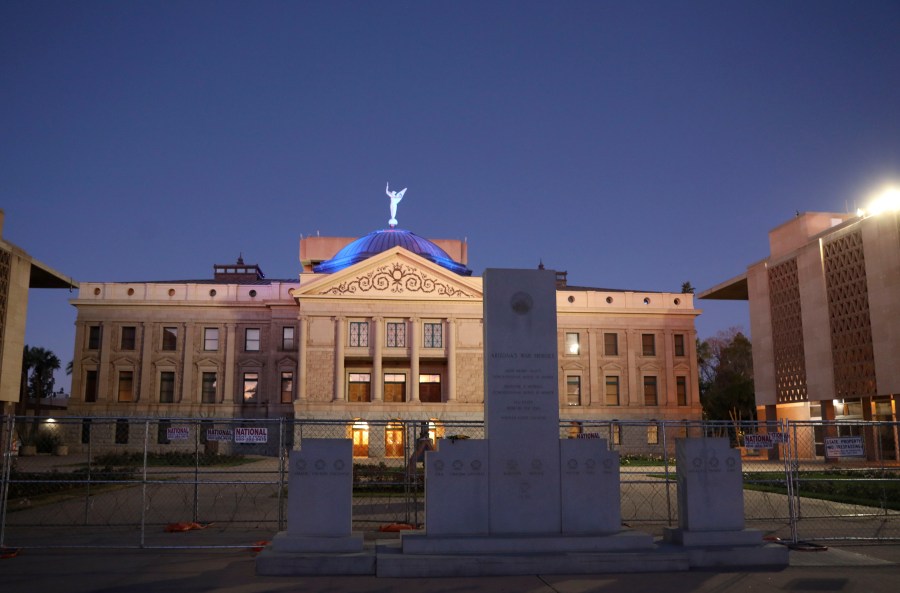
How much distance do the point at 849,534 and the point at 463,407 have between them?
40102mm

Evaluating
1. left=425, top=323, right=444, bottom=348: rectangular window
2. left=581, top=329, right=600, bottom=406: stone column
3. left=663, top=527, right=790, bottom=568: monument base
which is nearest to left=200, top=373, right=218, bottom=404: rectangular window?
left=425, top=323, right=444, bottom=348: rectangular window

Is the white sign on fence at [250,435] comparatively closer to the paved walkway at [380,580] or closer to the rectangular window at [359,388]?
the paved walkway at [380,580]

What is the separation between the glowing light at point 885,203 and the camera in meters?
35.4

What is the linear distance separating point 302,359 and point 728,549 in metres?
44.8

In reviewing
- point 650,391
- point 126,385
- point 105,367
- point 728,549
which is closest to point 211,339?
point 126,385

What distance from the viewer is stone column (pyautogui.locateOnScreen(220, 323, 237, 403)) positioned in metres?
58.0

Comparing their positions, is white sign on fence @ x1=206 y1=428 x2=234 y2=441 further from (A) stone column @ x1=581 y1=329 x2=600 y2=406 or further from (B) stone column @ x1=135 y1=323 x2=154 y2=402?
(A) stone column @ x1=581 y1=329 x2=600 y2=406

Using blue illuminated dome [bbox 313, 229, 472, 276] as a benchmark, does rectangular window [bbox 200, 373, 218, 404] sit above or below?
below

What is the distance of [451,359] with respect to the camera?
54.8 m

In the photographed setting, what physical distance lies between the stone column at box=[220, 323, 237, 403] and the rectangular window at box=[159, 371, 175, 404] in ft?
12.8

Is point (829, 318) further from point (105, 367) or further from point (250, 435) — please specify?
point (105, 367)

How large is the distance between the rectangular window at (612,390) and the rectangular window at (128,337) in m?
37.8

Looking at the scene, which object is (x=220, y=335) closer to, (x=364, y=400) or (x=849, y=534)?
(x=364, y=400)

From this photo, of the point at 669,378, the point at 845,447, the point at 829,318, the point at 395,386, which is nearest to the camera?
the point at 845,447
